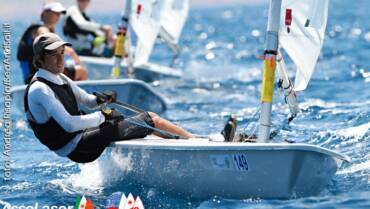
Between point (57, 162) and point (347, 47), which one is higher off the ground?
point (57, 162)

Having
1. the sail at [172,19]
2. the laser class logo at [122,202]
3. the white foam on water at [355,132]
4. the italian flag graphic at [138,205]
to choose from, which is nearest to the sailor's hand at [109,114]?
the laser class logo at [122,202]

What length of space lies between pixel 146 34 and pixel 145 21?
0.15 m

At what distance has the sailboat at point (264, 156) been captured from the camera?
4.59 metres

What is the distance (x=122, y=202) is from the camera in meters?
4.75

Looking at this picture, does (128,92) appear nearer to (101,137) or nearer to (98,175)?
(98,175)

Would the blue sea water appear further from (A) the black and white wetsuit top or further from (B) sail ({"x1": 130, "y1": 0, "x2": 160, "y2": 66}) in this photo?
(B) sail ({"x1": 130, "y1": 0, "x2": 160, "y2": 66})

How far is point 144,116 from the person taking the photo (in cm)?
537

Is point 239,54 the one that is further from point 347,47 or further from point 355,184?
point 355,184

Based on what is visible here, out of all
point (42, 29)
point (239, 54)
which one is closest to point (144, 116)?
point (42, 29)

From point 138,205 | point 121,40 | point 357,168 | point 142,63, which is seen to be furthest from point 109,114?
point 142,63

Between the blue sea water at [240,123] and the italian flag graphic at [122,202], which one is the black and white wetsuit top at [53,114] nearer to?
the blue sea water at [240,123]

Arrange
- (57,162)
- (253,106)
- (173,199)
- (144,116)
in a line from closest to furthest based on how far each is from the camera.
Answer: (173,199) < (144,116) < (57,162) < (253,106)

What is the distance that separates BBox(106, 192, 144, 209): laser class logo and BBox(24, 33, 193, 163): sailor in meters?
0.36

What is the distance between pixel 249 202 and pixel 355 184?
2.65 feet
